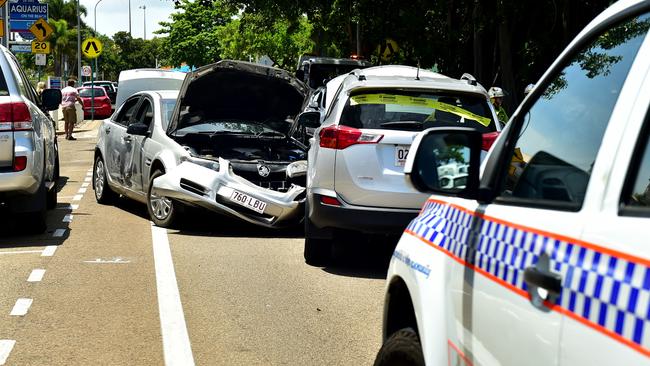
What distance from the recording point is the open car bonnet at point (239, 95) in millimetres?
12062

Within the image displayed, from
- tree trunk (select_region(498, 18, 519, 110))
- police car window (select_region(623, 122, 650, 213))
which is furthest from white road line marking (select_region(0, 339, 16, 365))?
tree trunk (select_region(498, 18, 519, 110))

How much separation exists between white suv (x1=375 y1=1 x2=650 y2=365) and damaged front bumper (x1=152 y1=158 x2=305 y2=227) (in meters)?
7.01

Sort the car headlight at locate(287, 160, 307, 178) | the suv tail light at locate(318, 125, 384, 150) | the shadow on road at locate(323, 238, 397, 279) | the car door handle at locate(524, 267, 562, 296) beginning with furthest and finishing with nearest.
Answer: the car headlight at locate(287, 160, 307, 178)
the shadow on road at locate(323, 238, 397, 279)
the suv tail light at locate(318, 125, 384, 150)
the car door handle at locate(524, 267, 562, 296)

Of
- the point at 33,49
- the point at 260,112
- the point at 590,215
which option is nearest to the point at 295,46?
the point at 33,49

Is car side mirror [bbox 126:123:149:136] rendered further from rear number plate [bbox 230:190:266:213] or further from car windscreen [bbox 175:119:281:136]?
rear number plate [bbox 230:190:266:213]

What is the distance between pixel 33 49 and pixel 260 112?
77.8 ft

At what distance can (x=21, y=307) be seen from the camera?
288 inches

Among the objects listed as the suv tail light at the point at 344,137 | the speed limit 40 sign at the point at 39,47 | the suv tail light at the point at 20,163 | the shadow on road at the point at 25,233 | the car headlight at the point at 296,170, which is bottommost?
the shadow on road at the point at 25,233

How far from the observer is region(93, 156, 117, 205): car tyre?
1385 centimetres

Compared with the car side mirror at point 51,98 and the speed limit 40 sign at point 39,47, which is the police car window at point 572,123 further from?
the speed limit 40 sign at point 39,47

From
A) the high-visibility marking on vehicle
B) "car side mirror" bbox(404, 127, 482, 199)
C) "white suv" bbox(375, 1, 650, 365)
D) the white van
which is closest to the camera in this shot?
the high-visibility marking on vehicle

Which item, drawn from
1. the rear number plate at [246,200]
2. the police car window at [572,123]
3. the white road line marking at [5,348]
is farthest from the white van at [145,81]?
the police car window at [572,123]

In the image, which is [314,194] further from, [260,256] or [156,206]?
[156,206]

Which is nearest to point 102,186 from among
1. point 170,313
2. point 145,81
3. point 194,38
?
point 170,313
